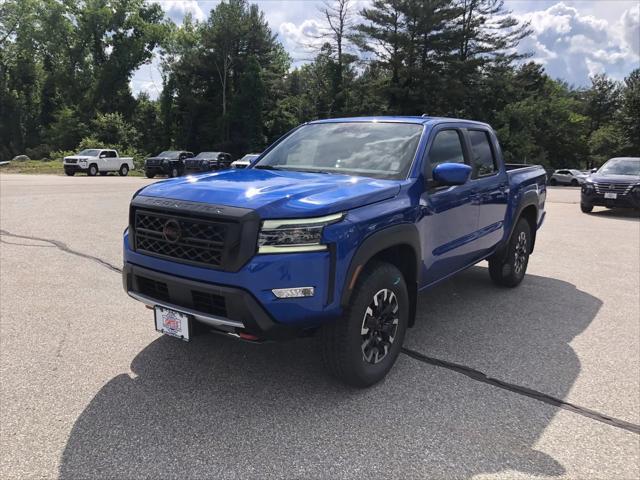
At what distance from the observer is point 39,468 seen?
8.01ft

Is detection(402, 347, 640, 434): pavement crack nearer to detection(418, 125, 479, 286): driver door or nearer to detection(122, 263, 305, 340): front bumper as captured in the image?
detection(418, 125, 479, 286): driver door

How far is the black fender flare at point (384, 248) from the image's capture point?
293cm

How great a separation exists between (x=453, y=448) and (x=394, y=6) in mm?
41516

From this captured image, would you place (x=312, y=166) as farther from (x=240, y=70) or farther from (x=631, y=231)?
(x=240, y=70)

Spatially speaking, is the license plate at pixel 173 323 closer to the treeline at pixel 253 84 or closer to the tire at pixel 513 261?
the tire at pixel 513 261

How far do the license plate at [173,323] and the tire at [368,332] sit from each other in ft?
2.69

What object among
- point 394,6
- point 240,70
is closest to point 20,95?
point 240,70

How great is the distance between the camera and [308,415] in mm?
2977

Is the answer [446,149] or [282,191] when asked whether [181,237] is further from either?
[446,149]

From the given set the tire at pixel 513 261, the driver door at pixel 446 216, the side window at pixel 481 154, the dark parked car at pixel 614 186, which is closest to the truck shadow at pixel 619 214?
the dark parked car at pixel 614 186

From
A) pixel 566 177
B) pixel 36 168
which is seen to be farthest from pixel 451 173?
pixel 36 168

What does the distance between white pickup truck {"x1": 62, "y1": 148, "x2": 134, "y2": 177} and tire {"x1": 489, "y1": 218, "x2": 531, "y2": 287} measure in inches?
1210

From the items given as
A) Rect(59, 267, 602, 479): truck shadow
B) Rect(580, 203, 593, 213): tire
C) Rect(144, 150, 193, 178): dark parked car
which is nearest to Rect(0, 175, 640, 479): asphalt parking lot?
Rect(59, 267, 602, 479): truck shadow

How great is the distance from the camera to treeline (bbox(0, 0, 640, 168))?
39.8 meters
